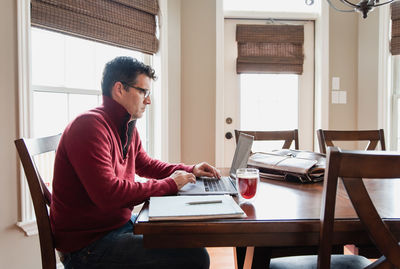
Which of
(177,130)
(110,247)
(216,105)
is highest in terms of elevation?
(216,105)

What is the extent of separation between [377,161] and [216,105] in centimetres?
230

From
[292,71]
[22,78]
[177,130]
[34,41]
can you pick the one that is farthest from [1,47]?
[292,71]

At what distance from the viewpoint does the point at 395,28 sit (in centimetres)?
284

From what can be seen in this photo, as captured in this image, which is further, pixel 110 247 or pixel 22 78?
pixel 22 78

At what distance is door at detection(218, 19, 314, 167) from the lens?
3059mm

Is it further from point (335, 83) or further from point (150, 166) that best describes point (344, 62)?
point (150, 166)

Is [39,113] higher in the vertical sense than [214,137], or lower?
higher

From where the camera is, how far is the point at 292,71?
3.05m

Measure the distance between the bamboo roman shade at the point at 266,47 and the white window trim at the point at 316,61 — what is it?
13 centimetres

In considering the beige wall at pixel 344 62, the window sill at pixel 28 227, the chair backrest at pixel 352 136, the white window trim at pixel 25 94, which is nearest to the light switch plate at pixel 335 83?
the beige wall at pixel 344 62

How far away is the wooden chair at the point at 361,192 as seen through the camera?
67 centimetres

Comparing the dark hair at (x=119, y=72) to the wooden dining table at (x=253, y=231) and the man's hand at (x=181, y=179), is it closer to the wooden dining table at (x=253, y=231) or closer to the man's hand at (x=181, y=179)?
the man's hand at (x=181, y=179)

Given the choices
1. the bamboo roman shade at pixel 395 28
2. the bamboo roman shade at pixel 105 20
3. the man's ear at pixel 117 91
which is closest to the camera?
the man's ear at pixel 117 91

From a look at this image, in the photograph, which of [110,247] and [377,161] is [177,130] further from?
[377,161]
